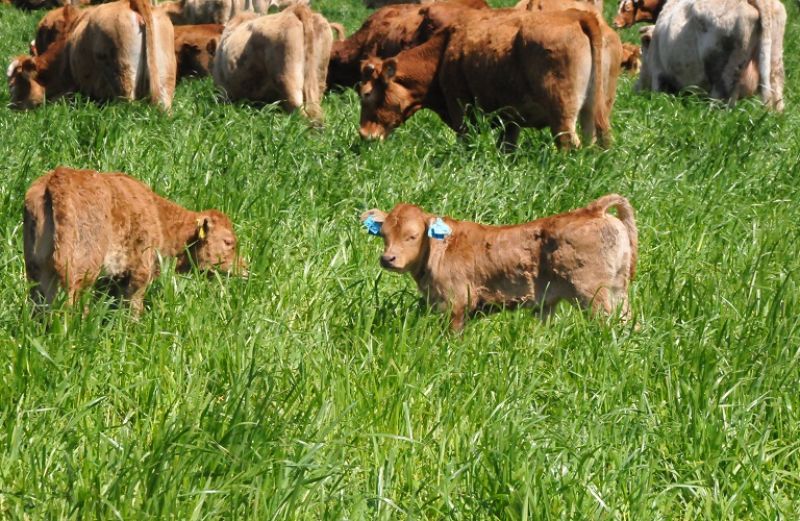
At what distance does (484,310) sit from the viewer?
579 centimetres

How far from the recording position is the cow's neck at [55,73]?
11.4 m

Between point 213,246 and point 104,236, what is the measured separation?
0.73 metres

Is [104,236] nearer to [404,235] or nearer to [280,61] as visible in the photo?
[404,235]

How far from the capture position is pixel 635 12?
22.8 meters

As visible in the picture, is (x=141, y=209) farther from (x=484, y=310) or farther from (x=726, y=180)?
(x=726, y=180)

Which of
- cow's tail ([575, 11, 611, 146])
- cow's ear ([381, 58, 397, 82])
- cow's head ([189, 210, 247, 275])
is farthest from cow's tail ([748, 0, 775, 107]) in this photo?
cow's head ([189, 210, 247, 275])

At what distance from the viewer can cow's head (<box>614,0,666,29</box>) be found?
22.4 metres

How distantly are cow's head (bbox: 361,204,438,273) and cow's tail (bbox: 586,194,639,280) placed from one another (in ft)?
2.41

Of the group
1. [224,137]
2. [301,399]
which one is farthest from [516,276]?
[224,137]

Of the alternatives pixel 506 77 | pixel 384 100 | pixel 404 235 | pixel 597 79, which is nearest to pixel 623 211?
pixel 404 235

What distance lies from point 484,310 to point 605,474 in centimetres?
198

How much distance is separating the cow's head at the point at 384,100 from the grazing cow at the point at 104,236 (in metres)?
3.67

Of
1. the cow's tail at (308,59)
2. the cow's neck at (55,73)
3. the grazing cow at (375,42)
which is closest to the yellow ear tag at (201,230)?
the cow's tail at (308,59)

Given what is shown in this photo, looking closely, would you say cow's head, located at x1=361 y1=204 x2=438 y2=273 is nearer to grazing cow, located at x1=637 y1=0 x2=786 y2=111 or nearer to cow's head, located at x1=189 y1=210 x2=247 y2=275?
cow's head, located at x1=189 y1=210 x2=247 y2=275
